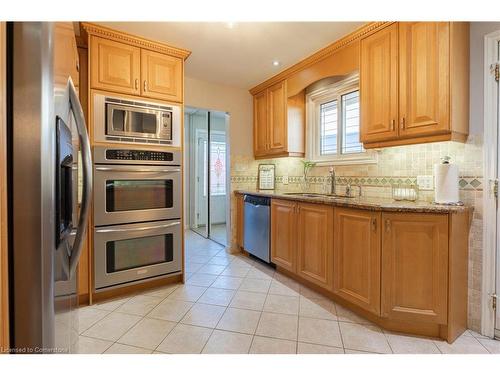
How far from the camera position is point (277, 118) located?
3.42 meters

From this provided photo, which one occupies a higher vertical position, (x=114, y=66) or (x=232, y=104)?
(x=232, y=104)

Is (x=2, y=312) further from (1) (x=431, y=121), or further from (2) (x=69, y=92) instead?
(1) (x=431, y=121)

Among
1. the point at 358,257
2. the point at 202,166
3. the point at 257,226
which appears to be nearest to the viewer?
the point at 358,257

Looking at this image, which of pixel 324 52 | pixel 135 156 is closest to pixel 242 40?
pixel 324 52

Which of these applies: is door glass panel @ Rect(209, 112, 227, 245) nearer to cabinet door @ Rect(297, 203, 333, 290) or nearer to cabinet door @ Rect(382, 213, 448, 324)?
cabinet door @ Rect(297, 203, 333, 290)

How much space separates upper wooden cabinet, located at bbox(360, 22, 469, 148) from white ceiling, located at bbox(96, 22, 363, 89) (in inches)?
15.5

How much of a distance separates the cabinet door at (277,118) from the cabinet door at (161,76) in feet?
4.47

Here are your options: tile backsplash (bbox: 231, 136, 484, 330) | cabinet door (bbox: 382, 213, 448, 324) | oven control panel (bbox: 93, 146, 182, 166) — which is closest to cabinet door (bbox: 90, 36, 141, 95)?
oven control panel (bbox: 93, 146, 182, 166)

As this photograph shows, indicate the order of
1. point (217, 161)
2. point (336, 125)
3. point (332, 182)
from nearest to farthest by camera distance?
1. point (332, 182)
2. point (336, 125)
3. point (217, 161)

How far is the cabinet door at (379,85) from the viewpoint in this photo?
2.00 meters

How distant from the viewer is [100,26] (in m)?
2.10

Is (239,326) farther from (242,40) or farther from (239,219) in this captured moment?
(242,40)

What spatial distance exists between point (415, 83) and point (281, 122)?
1692 mm
